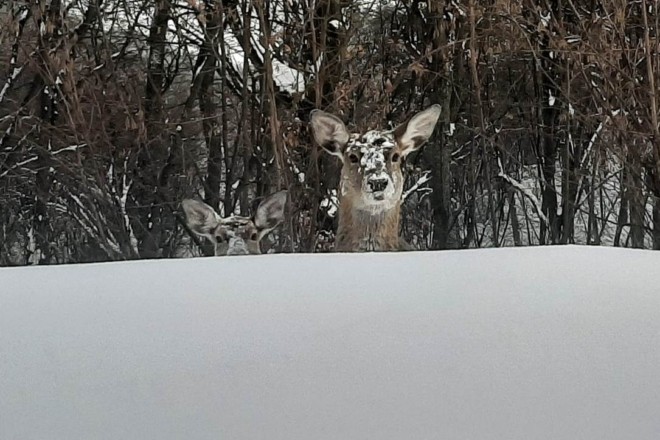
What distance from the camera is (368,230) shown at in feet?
7.20

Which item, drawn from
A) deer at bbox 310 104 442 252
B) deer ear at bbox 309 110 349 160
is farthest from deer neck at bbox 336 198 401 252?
deer ear at bbox 309 110 349 160

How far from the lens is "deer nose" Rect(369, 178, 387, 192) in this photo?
2.19 metres

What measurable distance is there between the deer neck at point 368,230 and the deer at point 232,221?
22cm

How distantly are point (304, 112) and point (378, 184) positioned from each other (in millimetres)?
337

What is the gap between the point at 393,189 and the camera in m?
2.21

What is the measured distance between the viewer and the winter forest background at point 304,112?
2.28m

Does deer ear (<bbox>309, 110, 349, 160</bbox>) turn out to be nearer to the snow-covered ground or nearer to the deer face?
the deer face

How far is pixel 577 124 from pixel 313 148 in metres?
0.83

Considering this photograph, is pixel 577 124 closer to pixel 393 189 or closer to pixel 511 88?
pixel 511 88

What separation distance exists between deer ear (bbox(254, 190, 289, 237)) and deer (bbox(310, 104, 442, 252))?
18cm

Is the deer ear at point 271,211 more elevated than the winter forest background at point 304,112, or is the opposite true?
the winter forest background at point 304,112

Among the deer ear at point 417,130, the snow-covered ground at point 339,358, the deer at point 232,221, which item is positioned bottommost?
the snow-covered ground at point 339,358

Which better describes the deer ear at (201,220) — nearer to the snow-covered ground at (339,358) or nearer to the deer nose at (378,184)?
the deer nose at (378,184)

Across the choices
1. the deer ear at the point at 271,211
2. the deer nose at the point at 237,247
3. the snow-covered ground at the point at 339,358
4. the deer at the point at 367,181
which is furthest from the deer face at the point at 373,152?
the snow-covered ground at the point at 339,358
